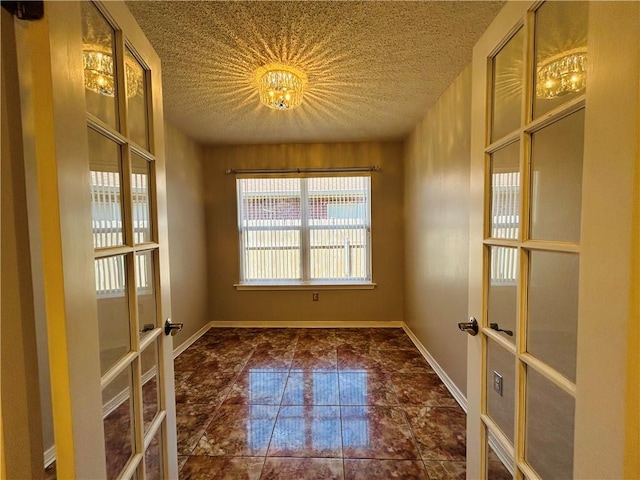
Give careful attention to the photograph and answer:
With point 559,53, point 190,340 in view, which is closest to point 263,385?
point 190,340

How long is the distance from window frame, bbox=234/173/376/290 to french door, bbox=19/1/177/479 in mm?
2495

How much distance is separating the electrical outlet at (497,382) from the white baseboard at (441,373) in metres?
1.23

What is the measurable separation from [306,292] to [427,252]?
5.59 feet

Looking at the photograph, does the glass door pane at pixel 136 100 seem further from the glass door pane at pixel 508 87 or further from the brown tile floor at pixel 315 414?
the brown tile floor at pixel 315 414

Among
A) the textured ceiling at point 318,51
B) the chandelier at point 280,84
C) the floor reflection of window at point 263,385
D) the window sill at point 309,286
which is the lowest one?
the floor reflection of window at point 263,385

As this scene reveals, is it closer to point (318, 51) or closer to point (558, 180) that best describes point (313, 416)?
point (558, 180)

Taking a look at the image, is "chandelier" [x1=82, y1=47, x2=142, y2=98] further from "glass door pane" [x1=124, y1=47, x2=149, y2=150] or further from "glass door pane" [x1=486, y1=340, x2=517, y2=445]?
"glass door pane" [x1=486, y1=340, x2=517, y2=445]

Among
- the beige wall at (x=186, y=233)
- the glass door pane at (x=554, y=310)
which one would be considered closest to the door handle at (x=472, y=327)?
the glass door pane at (x=554, y=310)

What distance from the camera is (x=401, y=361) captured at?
271cm

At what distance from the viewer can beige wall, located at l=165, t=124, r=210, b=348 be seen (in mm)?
2852

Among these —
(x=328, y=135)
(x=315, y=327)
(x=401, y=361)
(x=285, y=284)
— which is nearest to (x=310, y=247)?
(x=285, y=284)

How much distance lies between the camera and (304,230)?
12.1ft

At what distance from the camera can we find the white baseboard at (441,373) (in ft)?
6.63

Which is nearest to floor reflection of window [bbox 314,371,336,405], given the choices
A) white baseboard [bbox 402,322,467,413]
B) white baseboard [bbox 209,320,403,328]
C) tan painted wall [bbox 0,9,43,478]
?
white baseboard [bbox 402,322,467,413]
